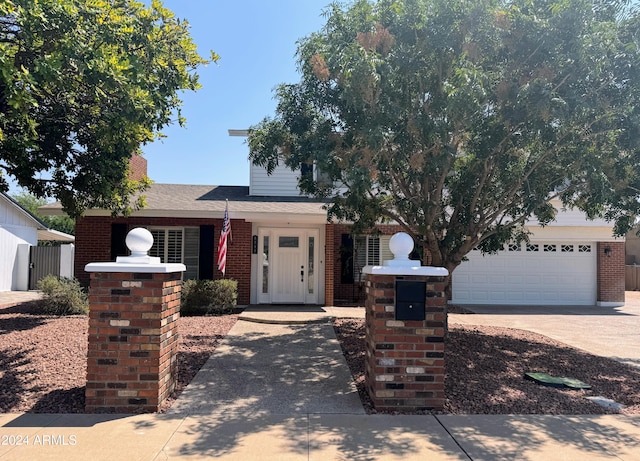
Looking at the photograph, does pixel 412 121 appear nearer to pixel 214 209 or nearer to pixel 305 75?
pixel 305 75

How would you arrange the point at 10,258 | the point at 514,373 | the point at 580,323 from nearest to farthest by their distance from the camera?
the point at 514,373 < the point at 580,323 < the point at 10,258

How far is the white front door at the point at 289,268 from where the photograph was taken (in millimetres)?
12781

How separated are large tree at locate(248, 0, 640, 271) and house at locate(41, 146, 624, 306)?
4999 mm

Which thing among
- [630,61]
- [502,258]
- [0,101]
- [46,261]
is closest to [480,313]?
[502,258]

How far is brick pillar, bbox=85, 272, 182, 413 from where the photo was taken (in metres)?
4.61

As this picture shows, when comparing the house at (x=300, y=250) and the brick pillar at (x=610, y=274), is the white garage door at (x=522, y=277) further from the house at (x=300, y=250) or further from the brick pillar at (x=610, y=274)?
the brick pillar at (x=610, y=274)

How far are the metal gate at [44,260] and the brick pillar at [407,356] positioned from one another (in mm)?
19960

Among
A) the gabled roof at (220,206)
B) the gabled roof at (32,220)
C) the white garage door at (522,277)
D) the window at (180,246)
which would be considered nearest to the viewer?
the gabled roof at (220,206)

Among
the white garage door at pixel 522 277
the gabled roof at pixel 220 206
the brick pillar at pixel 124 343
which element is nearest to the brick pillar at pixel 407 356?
the brick pillar at pixel 124 343

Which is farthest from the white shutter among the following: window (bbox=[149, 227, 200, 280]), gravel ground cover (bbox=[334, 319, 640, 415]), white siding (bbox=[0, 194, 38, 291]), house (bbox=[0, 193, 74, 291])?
white siding (bbox=[0, 194, 38, 291])

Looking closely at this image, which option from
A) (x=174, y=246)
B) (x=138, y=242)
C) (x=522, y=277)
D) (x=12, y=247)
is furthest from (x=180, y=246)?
(x=12, y=247)

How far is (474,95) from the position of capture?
5.74 m

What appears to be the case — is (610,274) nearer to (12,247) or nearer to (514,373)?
(514,373)

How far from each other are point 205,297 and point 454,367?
6.69 m
